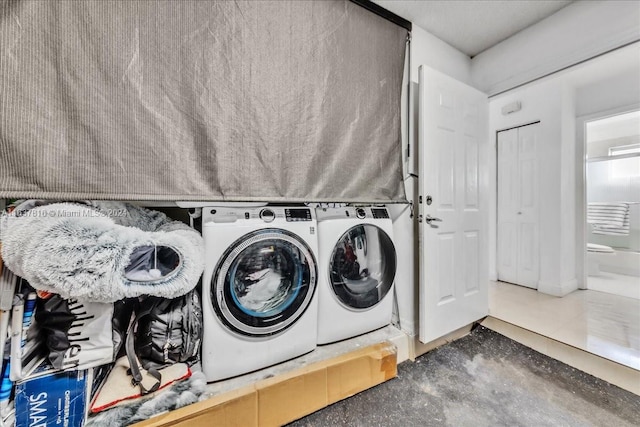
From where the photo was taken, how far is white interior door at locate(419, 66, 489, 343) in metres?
1.70

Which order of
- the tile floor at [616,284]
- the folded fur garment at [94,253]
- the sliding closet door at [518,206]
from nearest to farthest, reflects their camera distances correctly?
the folded fur garment at [94,253] → the tile floor at [616,284] → the sliding closet door at [518,206]

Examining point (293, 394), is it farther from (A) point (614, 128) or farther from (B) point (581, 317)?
(A) point (614, 128)

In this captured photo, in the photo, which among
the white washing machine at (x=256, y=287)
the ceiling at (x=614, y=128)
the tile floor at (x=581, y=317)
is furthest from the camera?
the ceiling at (x=614, y=128)

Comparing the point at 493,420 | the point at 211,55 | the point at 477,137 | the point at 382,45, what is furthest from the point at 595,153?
the point at 211,55

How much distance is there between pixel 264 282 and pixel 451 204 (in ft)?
4.83

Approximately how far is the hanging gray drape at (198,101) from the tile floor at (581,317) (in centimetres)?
163

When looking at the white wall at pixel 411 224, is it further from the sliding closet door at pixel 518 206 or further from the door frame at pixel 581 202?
the door frame at pixel 581 202

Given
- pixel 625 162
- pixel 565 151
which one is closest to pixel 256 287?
pixel 565 151

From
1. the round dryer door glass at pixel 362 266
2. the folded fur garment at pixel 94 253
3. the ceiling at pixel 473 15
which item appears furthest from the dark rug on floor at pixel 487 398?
the ceiling at pixel 473 15

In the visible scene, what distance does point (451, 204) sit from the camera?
184 centimetres

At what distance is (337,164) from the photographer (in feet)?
5.10

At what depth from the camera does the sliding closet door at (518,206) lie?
2.89 metres

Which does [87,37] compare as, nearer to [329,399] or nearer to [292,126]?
[292,126]

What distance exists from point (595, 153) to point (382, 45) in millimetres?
5297
